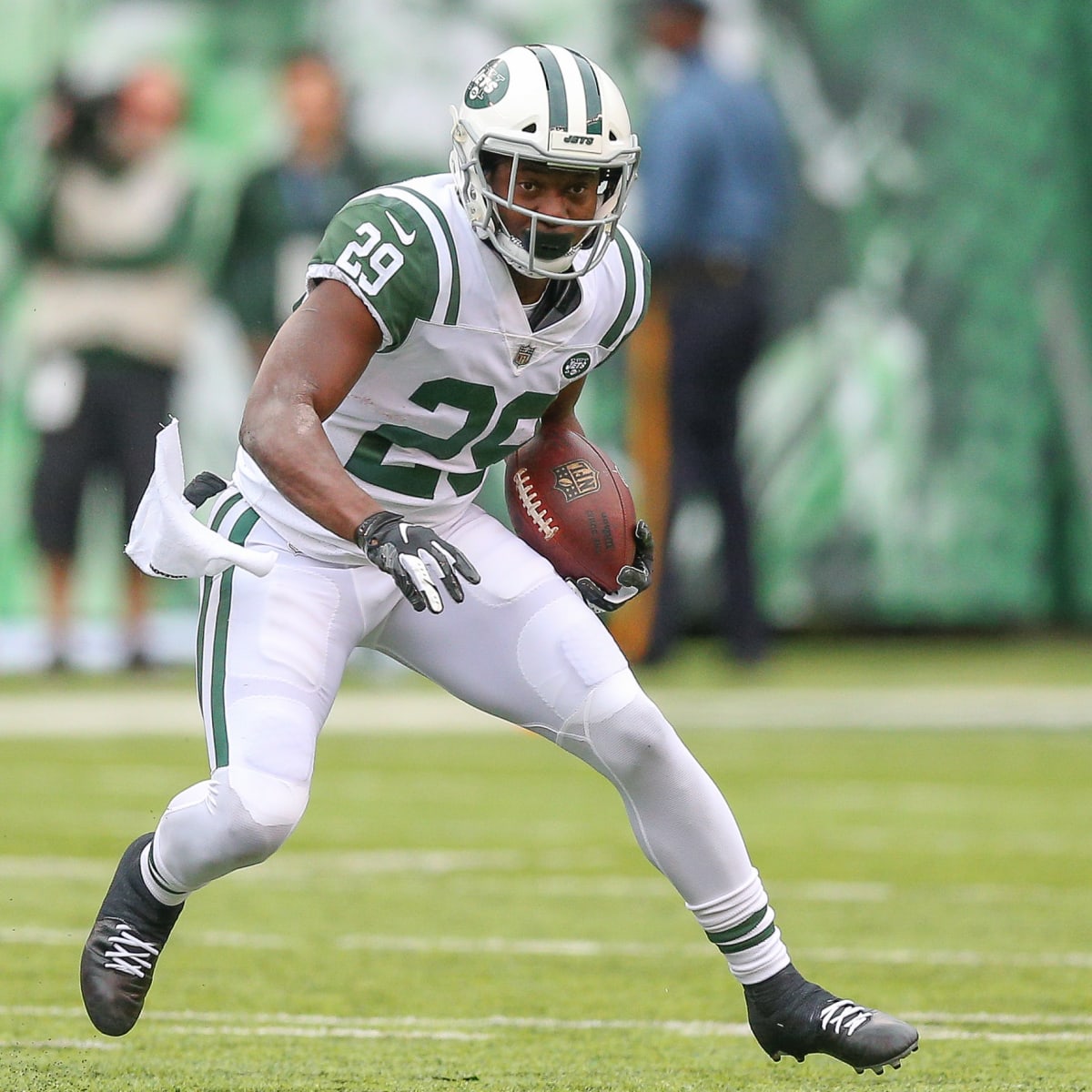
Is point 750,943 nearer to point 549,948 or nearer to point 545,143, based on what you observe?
point 549,948

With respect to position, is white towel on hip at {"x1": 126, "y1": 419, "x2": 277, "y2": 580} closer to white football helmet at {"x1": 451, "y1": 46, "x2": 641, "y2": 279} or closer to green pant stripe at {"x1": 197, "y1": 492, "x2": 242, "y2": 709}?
green pant stripe at {"x1": 197, "y1": 492, "x2": 242, "y2": 709}

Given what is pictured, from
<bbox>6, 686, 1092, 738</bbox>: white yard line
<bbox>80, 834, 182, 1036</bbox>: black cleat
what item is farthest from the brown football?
<bbox>6, 686, 1092, 738</bbox>: white yard line

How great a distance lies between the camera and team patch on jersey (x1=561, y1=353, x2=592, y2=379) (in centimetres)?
421

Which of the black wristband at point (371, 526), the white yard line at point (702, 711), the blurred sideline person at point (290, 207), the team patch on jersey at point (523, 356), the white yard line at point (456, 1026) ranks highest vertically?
the team patch on jersey at point (523, 356)

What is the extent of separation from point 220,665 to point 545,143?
1.03 metres

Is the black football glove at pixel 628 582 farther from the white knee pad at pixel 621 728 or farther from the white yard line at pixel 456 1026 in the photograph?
the white yard line at pixel 456 1026

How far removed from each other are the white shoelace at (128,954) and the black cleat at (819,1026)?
1.01 meters

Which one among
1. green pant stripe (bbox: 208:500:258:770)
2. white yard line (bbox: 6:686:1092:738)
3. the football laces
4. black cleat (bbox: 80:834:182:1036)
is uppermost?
the football laces

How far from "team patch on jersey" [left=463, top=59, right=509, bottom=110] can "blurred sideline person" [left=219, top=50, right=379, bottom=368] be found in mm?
6401

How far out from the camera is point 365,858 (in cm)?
650

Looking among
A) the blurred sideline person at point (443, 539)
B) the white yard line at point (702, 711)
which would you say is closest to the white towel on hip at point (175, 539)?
the blurred sideline person at point (443, 539)

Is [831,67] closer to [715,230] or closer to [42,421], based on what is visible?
[715,230]

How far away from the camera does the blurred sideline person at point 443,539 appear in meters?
3.87

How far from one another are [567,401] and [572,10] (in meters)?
7.84
